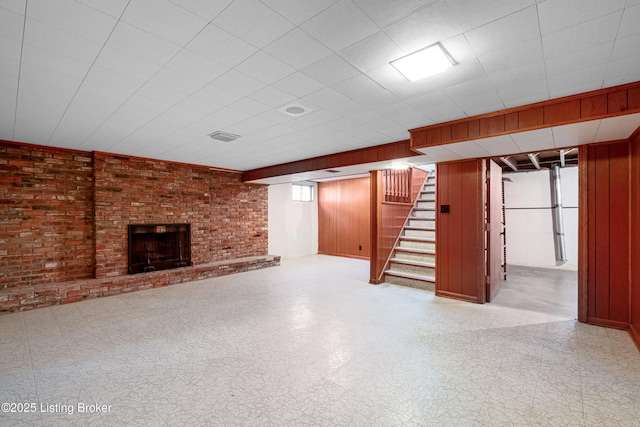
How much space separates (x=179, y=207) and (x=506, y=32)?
590 centimetres

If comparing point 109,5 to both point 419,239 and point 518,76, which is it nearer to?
point 518,76

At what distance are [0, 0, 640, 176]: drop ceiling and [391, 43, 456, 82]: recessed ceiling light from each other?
0.24 feet

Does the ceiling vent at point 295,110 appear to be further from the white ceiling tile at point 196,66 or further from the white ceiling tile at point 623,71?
the white ceiling tile at point 623,71

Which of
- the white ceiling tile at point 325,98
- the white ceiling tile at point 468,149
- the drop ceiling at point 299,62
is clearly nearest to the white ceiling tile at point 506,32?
the drop ceiling at point 299,62

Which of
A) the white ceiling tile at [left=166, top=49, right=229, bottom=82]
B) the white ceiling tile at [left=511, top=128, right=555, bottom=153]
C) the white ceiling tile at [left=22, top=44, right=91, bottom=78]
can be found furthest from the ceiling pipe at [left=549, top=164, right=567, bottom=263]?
the white ceiling tile at [left=22, top=44, right=91, bottom=78]

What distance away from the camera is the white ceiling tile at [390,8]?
57.9 inches

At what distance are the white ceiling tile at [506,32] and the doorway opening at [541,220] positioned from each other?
463 cm

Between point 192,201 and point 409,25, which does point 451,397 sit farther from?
point 192,201

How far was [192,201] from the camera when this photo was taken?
612 centimetres

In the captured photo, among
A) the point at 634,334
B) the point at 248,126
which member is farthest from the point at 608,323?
the point at 248,126

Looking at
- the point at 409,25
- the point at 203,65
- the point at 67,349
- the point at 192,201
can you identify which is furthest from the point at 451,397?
the point at 192,201

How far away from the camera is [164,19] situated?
5.27ft

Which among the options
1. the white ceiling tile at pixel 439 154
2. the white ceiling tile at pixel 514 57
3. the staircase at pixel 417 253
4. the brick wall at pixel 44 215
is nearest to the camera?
the white ceiling tile at pixel 514 57

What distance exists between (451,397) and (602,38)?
98.1 inches
